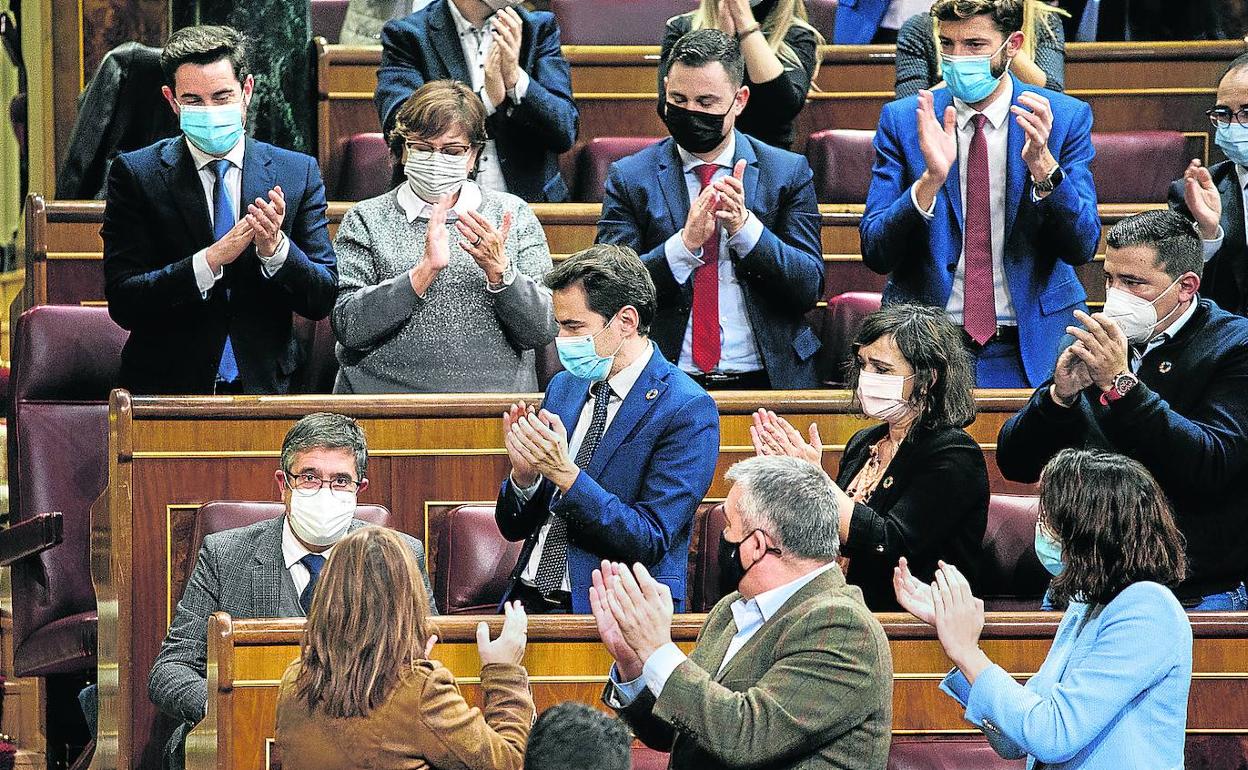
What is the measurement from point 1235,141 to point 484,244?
1.67m

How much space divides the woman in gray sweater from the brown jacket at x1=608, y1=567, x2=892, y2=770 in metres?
1.49

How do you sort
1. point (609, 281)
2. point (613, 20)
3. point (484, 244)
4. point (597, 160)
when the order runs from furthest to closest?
point (613, 20), point (597, 160), point (484, 244), point (609, 281)

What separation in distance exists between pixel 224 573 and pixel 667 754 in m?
0.88

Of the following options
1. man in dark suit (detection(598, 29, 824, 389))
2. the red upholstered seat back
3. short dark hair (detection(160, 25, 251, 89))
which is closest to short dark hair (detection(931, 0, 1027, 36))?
man in dark suit (detection(598, 29, 824, 389))

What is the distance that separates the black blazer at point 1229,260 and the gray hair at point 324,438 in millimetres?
1912

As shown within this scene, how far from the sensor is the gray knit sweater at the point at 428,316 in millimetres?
3904

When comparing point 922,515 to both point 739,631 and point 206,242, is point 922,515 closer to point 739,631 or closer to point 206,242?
point 739,631

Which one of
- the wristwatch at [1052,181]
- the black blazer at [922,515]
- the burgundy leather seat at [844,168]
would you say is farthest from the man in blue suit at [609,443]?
the burgundy leather seat at [844,168]

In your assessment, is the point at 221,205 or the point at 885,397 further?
the point at 221,205

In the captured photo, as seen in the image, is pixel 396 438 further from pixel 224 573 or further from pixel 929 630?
pixel 929 630

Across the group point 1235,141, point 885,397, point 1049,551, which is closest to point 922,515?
point 885,397

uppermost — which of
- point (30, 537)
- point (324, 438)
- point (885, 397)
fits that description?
point (885, 397)

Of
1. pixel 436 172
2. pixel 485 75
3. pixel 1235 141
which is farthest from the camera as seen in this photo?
pixel 485 75

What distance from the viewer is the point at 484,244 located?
382cm
